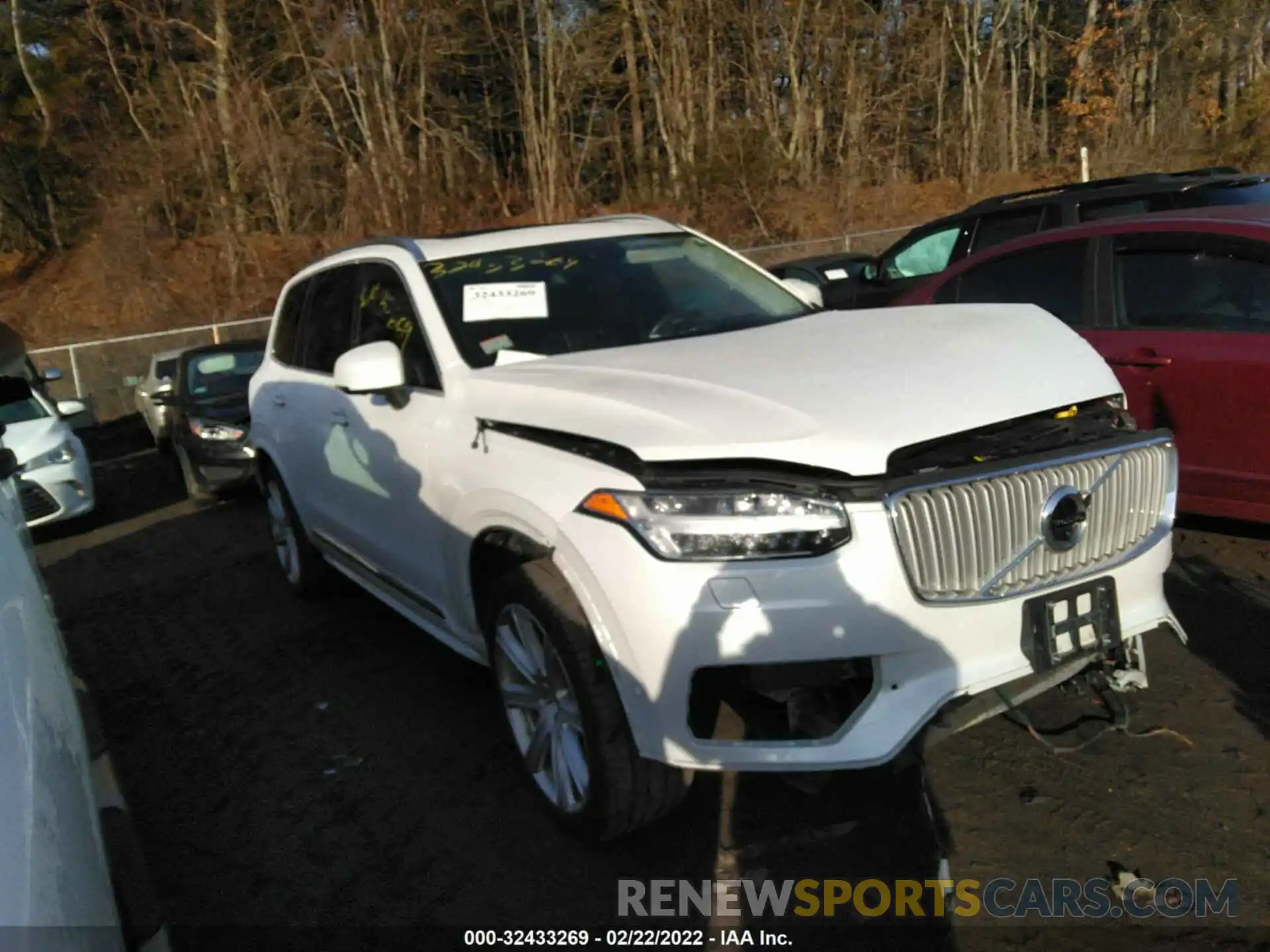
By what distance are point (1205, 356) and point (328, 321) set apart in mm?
4123

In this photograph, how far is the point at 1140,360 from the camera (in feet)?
18.3

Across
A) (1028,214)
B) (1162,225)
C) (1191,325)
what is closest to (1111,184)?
(1028,214)

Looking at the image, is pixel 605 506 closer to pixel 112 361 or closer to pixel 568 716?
pixel 568 716

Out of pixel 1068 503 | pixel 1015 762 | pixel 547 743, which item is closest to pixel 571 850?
pixel 547 743

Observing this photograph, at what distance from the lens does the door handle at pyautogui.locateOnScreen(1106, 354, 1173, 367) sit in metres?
5.48

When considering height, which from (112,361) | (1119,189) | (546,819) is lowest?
(546,819)

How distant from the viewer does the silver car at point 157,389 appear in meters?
13.4

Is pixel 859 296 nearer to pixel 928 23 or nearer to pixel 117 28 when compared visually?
pixel 928 23

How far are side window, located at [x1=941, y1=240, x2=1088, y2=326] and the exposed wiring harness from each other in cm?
256

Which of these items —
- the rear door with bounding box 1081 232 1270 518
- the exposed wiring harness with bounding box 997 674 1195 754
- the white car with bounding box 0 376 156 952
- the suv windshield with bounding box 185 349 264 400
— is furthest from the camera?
the suv windshield with bounding box 185 349 264 400

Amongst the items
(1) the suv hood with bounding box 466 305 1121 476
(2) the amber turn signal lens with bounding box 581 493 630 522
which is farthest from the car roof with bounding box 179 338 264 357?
(2) the amber turn signal lens with bounding box 581 493 630 522

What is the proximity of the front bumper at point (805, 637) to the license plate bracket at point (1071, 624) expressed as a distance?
0.03 meters

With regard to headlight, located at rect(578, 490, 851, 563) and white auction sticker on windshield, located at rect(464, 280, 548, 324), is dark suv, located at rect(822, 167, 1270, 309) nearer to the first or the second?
white auction sticker on windshield, located at rect(464, 280, 548, 324)

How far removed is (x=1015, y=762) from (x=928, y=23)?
33645mm
